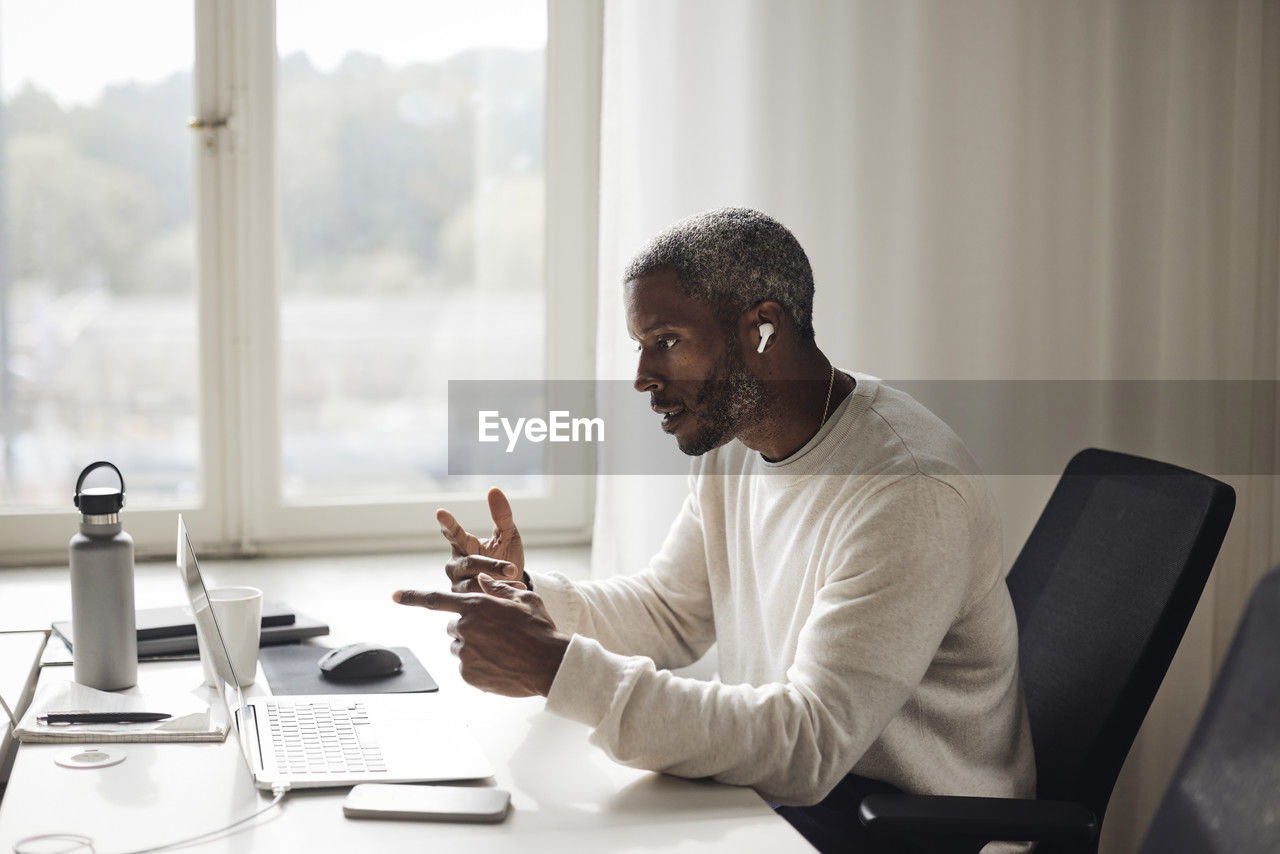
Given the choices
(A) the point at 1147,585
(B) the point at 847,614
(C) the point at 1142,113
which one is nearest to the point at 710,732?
(B) the point at 847,614

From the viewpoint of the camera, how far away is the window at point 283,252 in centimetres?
231

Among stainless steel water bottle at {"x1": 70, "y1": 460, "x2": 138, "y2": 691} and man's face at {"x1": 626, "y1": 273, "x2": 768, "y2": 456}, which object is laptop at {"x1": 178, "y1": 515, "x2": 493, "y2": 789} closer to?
stainless steel water bottle at {"x1": 70, "y1": 460, "x2": 138, "y2": 691}

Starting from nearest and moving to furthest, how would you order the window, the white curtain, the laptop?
1. the laptop
2. the white curtain
3. the window

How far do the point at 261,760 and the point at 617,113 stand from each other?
1554mm

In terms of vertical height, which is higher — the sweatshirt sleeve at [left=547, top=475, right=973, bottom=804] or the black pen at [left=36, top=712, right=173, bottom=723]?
the sweatshirt sleeve at [left=547, top=475, right=973, bottom=804]

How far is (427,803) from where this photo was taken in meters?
1.05

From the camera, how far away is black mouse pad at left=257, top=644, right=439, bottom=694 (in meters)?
1.42

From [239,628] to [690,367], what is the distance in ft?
2.00

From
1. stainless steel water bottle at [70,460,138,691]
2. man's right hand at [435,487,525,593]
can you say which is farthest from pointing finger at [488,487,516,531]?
stainless steel water bottle at [70,460,138,691]

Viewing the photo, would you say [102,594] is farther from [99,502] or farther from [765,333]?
[765,333]

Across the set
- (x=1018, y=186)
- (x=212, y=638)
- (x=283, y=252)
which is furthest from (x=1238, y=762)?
(x=283, y=252)

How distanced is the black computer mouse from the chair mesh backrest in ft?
2.57

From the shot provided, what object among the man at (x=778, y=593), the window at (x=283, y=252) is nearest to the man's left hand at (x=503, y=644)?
the man at (x=778, y=593)
